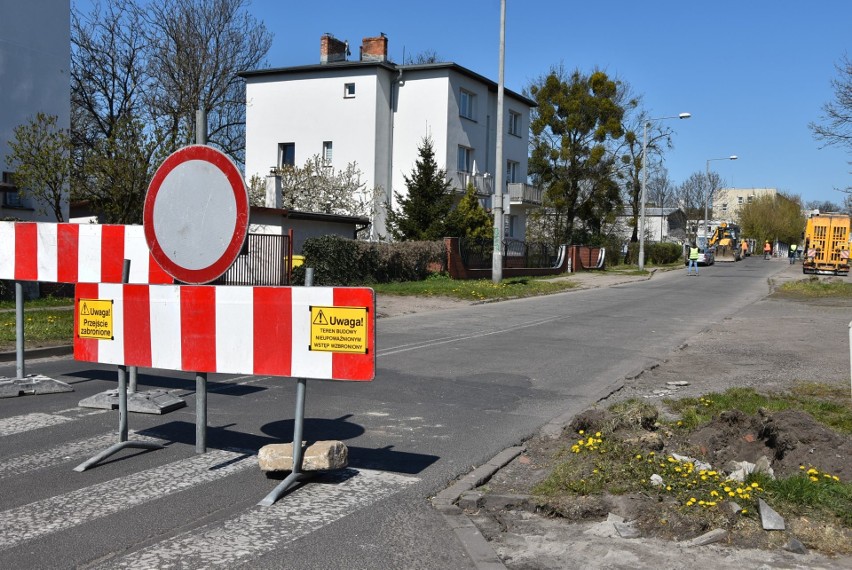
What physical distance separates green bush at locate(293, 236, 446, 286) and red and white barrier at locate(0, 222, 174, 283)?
47.2ft

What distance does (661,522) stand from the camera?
468 cm

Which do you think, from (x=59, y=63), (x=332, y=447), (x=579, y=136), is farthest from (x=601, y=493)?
(x=579, y=136)

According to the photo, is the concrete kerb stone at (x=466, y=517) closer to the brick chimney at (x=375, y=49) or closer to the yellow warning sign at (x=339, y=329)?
the yellow warning sign at (x=339, y=329)

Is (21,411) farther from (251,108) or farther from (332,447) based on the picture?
(251,108)

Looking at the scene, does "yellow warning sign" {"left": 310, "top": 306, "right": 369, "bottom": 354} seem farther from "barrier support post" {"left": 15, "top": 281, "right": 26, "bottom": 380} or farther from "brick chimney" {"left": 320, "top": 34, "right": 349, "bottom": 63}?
"brick chimney" {"left": 320, "top": 34, "right": 349, "bottom": 63}

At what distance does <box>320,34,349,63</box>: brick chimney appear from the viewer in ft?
139

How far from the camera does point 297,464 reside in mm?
5465

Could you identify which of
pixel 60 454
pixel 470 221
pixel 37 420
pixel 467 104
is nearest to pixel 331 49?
pixel 467 104

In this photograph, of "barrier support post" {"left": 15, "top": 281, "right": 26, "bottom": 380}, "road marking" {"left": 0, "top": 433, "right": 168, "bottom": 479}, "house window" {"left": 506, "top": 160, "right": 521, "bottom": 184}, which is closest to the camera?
"road marking" {"left": 0, "top": 433, "right": 168, "bottom": 479}

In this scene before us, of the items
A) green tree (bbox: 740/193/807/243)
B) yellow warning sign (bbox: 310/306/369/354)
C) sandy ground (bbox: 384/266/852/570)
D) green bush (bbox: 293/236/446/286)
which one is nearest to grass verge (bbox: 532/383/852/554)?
sandy ground (bbox: 384/266/852/570)

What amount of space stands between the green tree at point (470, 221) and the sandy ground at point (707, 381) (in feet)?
33.9

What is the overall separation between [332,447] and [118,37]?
40.8m

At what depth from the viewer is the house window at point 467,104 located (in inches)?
1646

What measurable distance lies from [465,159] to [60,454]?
124ft
